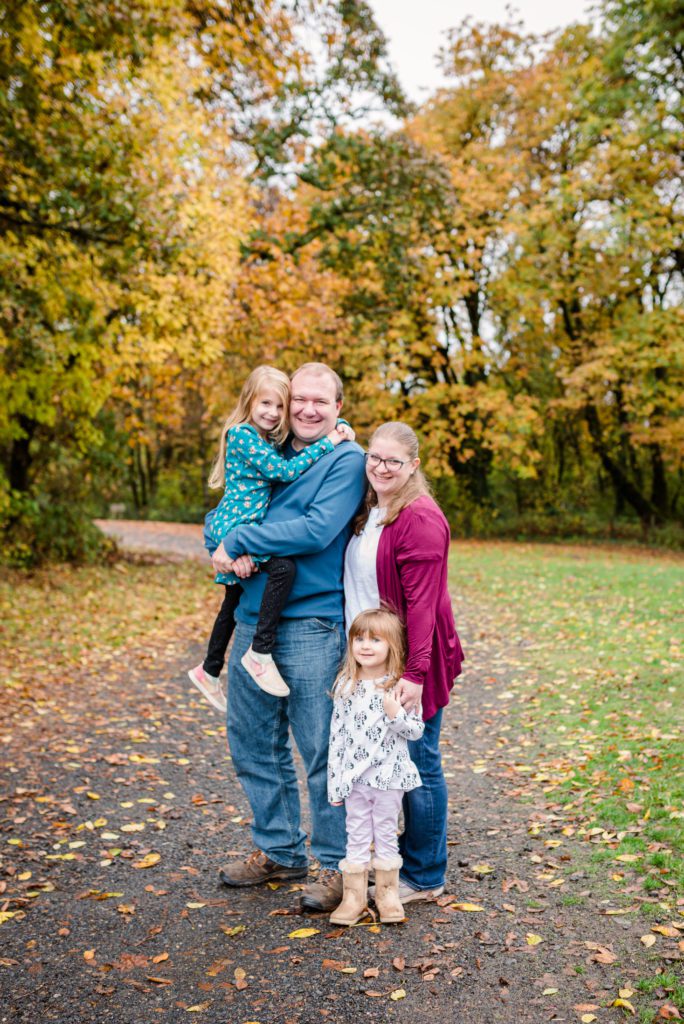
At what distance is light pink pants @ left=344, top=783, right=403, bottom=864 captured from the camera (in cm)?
343

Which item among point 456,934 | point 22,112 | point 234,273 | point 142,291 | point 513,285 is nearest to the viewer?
point 456,934

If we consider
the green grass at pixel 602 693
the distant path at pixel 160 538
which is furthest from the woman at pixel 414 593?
the distant path at pixel 160 538

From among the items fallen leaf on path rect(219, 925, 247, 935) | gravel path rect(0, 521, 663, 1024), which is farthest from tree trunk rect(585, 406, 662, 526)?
fallen leaf on path rect(219, 925, 247, 935)

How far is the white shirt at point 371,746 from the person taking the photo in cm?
337

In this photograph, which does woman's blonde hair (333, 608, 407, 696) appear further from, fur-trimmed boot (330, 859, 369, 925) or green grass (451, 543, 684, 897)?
green grass (451, 543, 684, 897)

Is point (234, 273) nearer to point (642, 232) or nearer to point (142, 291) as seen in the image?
point (142, 291)

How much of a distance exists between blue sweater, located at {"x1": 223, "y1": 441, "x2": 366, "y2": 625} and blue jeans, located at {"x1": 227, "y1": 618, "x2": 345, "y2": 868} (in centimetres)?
11

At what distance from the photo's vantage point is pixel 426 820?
144 inches

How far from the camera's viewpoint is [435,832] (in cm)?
370

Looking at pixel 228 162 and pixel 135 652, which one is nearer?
pixel 135 652

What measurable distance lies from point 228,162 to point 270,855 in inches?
528

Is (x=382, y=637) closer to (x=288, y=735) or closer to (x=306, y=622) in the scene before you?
(x=306, y=622)

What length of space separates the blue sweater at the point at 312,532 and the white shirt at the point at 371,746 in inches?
14.8

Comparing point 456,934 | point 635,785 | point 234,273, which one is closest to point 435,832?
point 456,934
